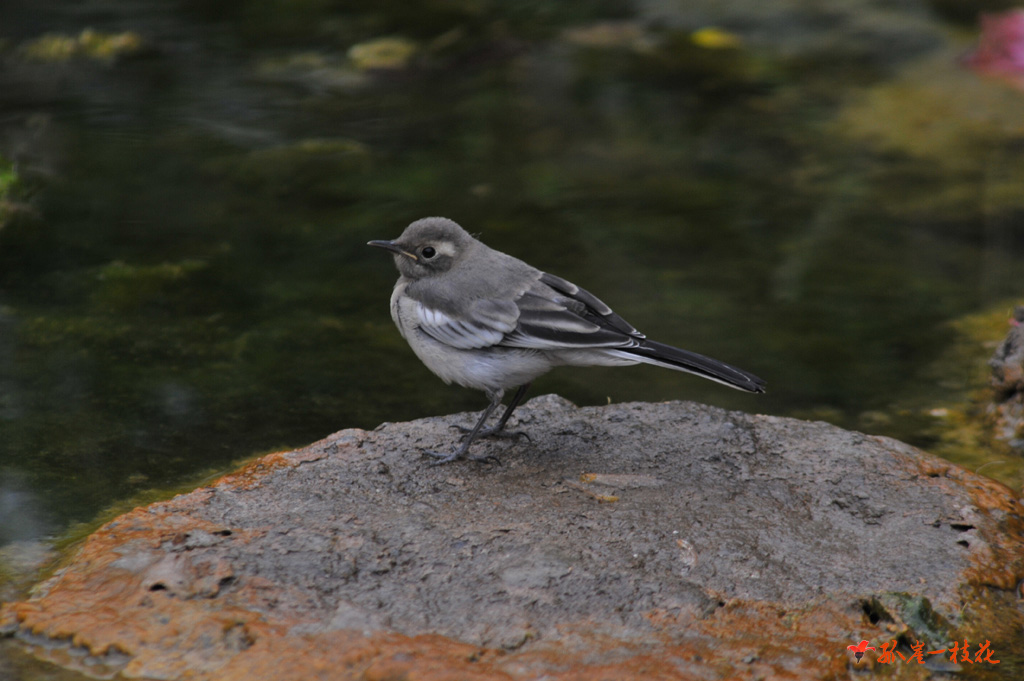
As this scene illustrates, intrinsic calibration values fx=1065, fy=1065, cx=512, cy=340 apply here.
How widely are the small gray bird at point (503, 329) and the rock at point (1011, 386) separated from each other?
2056 mm

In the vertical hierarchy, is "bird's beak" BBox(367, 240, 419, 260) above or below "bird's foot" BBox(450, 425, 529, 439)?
above

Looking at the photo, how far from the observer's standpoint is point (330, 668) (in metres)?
3.31

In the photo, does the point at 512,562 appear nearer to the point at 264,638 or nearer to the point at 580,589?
the point at 580,589

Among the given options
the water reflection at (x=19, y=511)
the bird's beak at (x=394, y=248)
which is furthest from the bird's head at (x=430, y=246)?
the water reflection at (x=19, y=511)

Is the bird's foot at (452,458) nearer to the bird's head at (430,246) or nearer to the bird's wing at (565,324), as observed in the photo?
the bird's wing at (565,324)

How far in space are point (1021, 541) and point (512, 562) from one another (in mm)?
2162

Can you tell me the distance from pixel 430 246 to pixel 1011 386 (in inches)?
128

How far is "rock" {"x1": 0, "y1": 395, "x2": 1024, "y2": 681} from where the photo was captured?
3.47 meters

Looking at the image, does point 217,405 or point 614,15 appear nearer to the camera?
point 217,405

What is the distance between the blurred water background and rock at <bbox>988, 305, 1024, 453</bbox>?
0.68 ft

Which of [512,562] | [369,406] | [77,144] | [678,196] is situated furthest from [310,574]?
[77,144]

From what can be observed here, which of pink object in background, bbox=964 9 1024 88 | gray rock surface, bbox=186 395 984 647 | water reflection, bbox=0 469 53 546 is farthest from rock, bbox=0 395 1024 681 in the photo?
pink object in background, bbox=964 9 1024 88

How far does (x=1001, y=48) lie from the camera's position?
37.5 ft

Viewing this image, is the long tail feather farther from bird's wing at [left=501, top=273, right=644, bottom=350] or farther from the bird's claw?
the bird's claw
